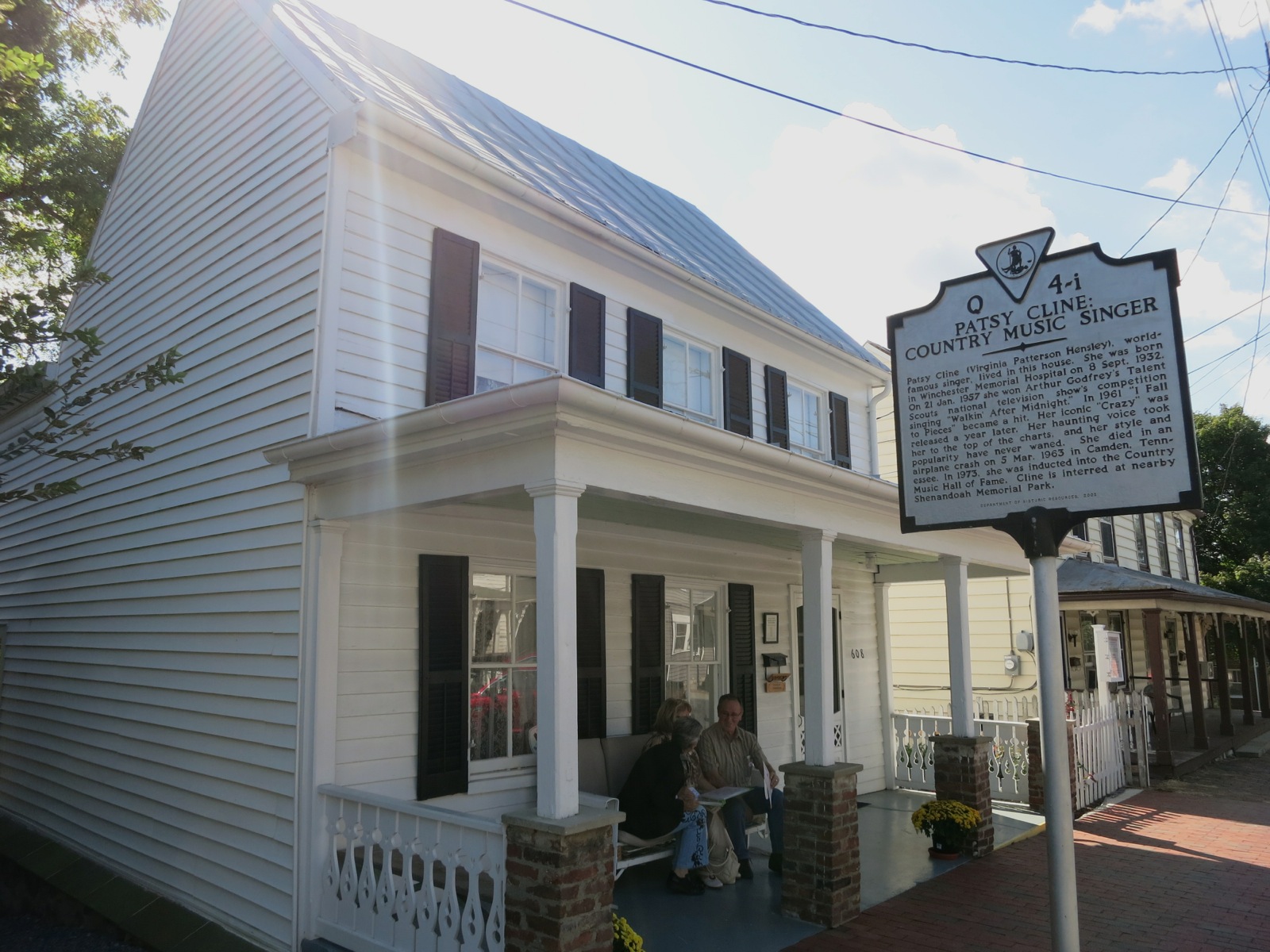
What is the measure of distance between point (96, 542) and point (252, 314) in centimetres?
354

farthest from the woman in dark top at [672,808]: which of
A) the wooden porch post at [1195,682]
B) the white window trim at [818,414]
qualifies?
the wooden porch post at [1195,682]

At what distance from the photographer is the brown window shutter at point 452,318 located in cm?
682

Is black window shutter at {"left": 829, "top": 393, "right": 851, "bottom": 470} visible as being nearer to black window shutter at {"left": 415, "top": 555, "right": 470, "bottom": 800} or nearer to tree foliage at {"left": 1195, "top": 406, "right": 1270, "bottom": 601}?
black window shutter at {"left": 415, "top": 555, "right": 470, "bottom": 800}

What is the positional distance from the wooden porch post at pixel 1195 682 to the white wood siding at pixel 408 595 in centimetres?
911

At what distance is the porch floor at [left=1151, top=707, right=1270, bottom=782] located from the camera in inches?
504

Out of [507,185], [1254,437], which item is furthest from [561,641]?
[1254,437]

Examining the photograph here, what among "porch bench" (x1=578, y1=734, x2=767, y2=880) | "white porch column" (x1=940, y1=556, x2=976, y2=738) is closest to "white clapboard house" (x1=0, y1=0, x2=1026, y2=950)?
"porch bench" (x1=578, y1=734, x2=767, y2=880)

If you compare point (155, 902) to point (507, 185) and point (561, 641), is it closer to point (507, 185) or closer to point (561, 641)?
point (561, 641)

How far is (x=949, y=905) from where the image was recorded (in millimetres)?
6750

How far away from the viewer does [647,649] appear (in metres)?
8.39

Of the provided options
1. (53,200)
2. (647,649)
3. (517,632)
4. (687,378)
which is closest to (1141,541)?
(687,378)

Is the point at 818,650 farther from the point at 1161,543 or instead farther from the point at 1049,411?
the point at 1161,543

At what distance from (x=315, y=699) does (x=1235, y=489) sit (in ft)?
125

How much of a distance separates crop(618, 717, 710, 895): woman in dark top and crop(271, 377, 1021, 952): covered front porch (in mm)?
747
